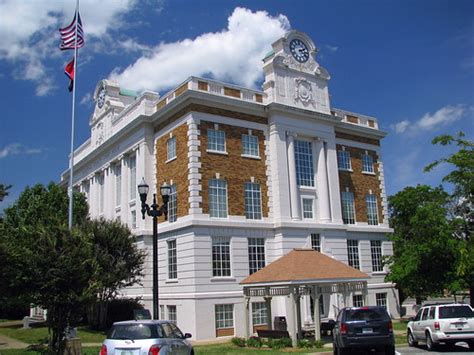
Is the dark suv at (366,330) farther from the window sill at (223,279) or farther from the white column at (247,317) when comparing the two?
the window sill at (223,279)

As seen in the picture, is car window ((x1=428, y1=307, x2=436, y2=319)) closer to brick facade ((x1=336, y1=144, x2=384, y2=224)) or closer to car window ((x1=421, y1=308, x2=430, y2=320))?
car window ((x1=421, y1=308, x2=430, y2=320))

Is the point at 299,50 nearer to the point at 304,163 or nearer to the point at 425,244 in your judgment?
the point at 304,163

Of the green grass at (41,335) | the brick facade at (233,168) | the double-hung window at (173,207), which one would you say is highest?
the brick facade at (233,168)

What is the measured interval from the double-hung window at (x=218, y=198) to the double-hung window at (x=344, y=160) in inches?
428

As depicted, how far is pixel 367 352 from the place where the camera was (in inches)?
754

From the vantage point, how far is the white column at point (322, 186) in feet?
115

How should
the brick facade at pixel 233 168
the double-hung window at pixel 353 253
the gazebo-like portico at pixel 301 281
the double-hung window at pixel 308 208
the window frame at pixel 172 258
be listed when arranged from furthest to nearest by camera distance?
the double-hung window at pixel 353 253 → the double-hung window at pixel 308 208 → the window frame at pixel 172 258 → the brick facade at pixel 233 168 → the gazebo-like portico at pixel 301 281

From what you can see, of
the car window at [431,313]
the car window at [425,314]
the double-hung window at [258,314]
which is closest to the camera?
the car window at [431,313]

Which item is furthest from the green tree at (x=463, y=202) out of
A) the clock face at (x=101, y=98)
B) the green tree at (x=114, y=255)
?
the clock face at (x=101, y=98)

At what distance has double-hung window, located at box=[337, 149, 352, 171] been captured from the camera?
3862 centimetres

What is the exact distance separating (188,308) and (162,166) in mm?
9529

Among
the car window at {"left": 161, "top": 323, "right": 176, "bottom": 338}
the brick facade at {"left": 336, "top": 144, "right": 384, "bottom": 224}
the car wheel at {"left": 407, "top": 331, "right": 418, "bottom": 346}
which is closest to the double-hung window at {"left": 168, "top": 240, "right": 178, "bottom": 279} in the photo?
the brick facade at {"left": 336, "top": 144, "right": 384, "bottom": 224}

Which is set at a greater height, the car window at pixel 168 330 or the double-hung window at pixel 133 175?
the double-hung window at pixel 133 175

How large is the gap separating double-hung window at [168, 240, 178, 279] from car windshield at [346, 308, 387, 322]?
15.4 m
